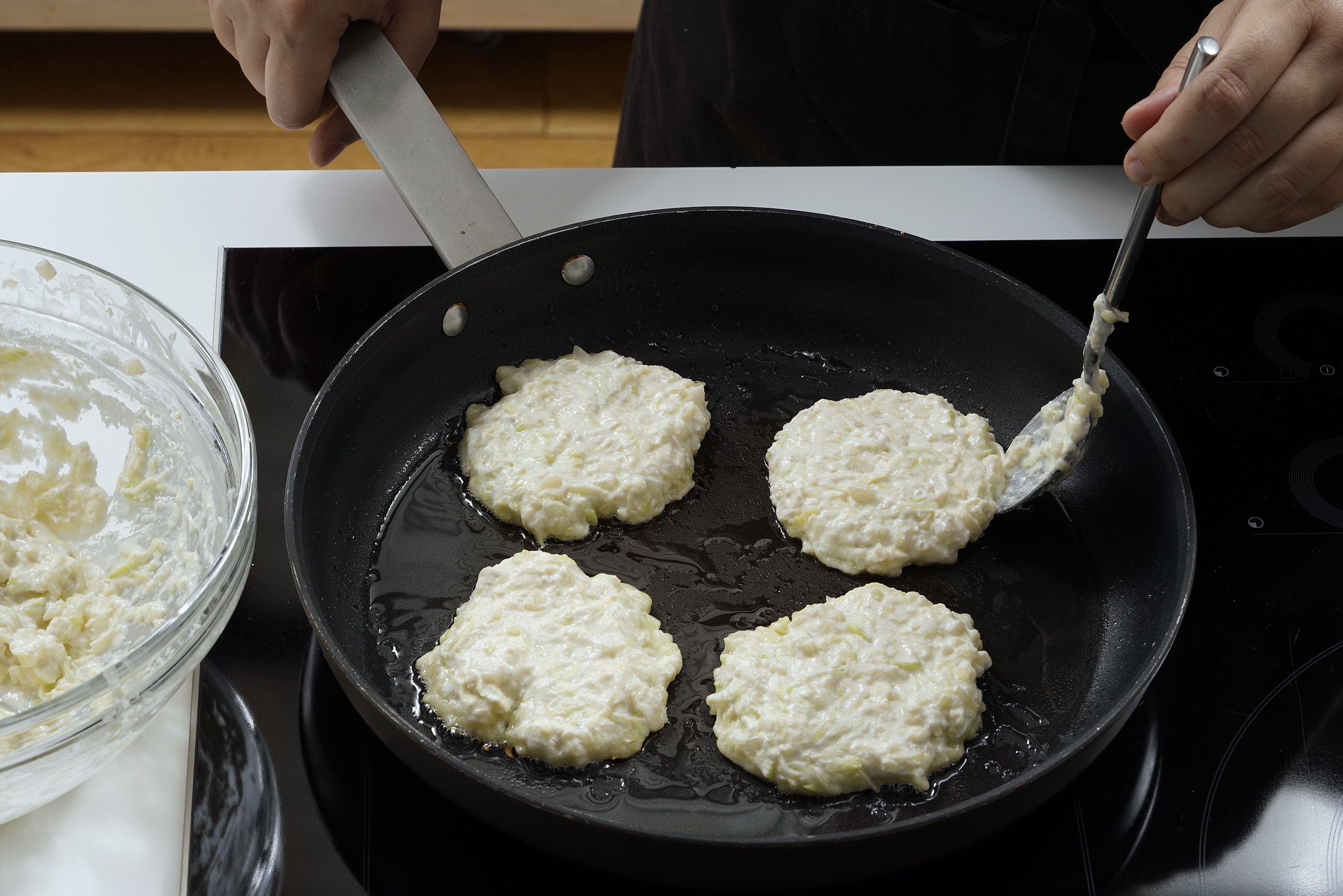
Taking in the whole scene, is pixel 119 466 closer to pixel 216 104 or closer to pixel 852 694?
pixel 852 694

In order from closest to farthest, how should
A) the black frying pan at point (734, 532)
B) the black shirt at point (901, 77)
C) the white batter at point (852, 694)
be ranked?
the black frying pan at point (734, 532) → the white batter at point (852, 694) → the black shirt at point (901, 77)

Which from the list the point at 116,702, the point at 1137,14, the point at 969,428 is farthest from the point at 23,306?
the point at 1137,14

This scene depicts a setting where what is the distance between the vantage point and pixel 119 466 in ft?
3.85

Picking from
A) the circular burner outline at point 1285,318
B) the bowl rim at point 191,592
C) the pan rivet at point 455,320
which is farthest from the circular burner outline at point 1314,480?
the bowl rim at point 191,592

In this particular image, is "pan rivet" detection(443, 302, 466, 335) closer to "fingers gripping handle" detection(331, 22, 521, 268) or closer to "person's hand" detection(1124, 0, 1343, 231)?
"fingers gripping handle" detection(331, 22, 521, 268)

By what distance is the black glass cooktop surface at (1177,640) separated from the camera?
1.00 metres

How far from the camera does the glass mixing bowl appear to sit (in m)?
0.87

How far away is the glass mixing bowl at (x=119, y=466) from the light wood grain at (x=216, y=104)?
6.22 feet

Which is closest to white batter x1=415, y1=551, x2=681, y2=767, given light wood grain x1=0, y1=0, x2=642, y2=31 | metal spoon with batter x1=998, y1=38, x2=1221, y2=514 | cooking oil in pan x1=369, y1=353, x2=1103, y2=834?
cooking oil in pan x1=369, y1=353, x2=1103, y2=834

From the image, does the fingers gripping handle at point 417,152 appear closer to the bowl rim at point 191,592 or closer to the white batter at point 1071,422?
the bowl rim at point 191,592

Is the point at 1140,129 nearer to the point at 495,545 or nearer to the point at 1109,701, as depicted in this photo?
the point at 1109,701

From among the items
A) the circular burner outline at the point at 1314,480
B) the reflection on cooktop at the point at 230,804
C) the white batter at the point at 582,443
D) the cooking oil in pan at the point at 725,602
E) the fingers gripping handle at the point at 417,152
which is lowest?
the reflection on cooktop at the point at 230,804

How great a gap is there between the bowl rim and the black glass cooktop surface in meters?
0.19

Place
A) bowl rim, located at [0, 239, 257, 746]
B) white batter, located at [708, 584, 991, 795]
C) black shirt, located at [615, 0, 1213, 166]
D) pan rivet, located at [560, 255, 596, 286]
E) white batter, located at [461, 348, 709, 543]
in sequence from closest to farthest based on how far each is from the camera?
1. bowl rim, located at [0, 239, 257, 746]
2. white batter, located at [708, 584, 991, 795]
3. white batter, located at [461, 348, 709, 543]
4. pan rivet, located at [560, 255, 596, 286]
5. black shirt, located at [615, 0, 1213, 166]
